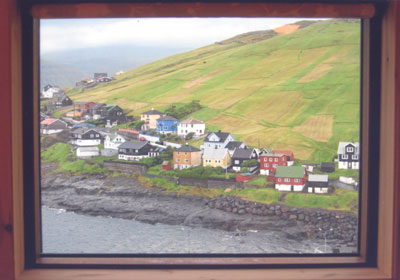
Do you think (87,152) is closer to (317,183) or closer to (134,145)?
(134,145)

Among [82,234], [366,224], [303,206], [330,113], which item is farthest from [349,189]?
[82,234]

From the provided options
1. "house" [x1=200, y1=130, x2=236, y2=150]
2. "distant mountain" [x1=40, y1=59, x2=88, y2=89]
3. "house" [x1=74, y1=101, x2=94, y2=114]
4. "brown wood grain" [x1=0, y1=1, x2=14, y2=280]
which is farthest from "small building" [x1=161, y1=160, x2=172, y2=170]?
"brown wood grain" [x1=0, y1=1, x2=14, y2=280]

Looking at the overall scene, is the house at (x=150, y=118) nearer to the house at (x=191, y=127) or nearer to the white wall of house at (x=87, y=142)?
the house at (x=191, y=127)

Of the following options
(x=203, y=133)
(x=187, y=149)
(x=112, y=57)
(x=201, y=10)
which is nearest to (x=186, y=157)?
(x=187, y=149)

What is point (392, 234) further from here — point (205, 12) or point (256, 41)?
point (256, 41)

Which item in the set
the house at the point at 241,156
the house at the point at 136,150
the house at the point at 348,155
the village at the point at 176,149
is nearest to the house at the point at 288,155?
A: the village at the point at 176,149
